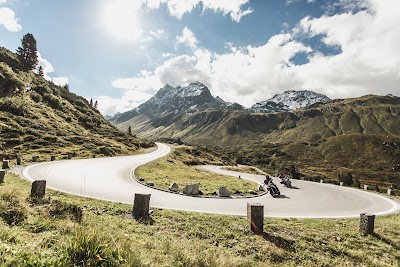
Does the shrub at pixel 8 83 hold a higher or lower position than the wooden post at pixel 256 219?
higher

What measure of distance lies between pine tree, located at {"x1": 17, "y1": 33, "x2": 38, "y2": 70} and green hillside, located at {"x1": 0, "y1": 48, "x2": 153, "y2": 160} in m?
3.34

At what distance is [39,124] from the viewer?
6569 cm

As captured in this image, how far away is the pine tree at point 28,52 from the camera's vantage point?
104m

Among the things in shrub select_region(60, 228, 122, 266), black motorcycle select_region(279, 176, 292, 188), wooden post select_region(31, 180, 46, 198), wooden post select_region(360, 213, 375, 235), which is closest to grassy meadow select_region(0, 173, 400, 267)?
shrub select_region(60, 228, 122, 266)

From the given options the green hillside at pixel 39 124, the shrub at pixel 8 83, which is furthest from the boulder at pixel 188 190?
the shrub at pixel 8 83

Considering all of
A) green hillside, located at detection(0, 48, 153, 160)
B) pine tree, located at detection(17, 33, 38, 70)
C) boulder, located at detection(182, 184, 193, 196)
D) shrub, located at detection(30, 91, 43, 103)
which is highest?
pine tree, located at detection(17, 33, 38, 70)

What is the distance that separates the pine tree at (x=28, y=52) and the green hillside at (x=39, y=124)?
3.34 meters

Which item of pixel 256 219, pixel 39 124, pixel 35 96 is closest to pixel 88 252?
pixel 256 219

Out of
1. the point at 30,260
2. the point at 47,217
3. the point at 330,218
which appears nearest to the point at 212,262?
the point at 30,260

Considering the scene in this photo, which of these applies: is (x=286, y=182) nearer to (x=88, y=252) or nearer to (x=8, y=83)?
(x=88, y=252)

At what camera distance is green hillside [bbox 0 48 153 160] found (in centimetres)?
5044

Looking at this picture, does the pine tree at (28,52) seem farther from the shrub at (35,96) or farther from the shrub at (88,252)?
the shrub at (88,252)

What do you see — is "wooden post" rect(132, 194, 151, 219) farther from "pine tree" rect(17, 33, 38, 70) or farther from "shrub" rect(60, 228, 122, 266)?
"pine tree" rect(17, 33, 38, 70)

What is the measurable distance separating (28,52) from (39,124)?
186 feet
